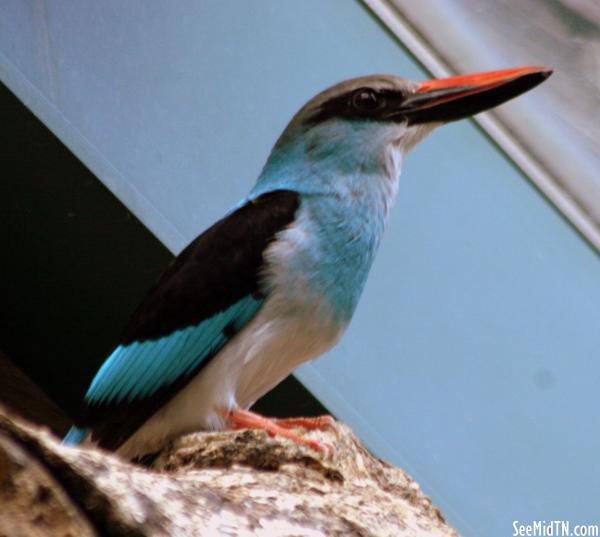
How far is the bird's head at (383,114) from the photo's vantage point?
10.5ft

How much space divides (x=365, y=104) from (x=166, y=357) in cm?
82

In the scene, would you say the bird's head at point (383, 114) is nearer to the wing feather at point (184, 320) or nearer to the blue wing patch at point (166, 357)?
the wing feather at point (184, 320)

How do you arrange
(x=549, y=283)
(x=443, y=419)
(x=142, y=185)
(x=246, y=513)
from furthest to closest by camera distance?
(x=549, y=283) < (x=443, y=419) < (x=142, y=185) < (x=246, y=513)

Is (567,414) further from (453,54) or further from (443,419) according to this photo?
(453,54)

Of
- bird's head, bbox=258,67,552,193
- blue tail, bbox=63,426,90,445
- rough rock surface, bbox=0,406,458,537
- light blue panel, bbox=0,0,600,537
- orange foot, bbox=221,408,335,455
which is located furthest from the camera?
light blue panel, bbox=0,0,600,537

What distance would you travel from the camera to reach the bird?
2828 mm

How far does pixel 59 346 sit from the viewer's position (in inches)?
149

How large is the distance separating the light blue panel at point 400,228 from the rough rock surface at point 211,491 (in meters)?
1.13

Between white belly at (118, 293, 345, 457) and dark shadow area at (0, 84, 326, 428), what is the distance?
2.74 ft

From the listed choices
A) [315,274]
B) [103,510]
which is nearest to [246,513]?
[103,510]

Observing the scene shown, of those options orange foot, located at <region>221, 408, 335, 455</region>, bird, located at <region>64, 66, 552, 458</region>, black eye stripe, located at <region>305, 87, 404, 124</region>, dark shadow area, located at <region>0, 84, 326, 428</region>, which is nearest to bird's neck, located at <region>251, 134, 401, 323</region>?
bird, located at <region>64, 66, 552, 458</region>

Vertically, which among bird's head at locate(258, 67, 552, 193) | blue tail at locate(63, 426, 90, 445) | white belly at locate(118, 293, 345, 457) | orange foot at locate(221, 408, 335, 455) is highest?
bird's head at locate(258, 67, 552, 193)

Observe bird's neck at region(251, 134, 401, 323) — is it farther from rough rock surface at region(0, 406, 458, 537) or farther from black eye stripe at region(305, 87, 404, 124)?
rough rock surface at region(0, 406, 458, 537)

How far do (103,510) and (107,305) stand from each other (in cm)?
210
